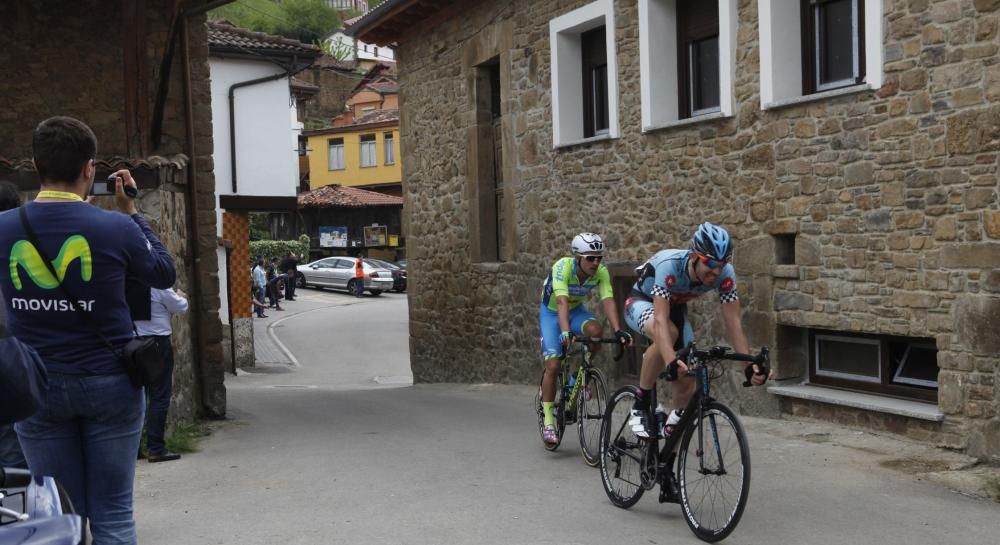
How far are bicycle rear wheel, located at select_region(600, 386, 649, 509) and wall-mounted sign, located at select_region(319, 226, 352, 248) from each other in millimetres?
52421

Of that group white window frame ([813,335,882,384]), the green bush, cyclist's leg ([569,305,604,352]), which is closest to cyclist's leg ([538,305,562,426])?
cyclist's leg ([569,305,604,352])

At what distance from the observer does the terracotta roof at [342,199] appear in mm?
57031

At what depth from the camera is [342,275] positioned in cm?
4634

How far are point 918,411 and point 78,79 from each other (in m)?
8.77

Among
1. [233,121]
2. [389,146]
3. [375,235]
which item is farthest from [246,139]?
[389,146]

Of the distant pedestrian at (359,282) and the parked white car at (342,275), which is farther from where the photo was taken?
the parked white car at (342,275)

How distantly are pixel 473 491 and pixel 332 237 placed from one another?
5256cm

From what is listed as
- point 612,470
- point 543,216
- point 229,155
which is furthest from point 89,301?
point 229,155

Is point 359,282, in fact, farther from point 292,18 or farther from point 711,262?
point 292,18

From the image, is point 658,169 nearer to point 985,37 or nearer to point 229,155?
point 985,37

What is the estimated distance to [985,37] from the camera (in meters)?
8.43

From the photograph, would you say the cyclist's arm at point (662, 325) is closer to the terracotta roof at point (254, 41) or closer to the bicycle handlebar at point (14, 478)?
the bicycle handlebar at point (14, 478)

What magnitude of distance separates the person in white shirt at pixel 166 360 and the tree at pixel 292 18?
9633 cm

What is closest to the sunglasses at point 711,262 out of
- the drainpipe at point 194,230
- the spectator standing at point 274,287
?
the drainpipe at point 194,230
